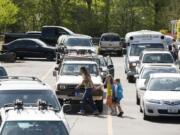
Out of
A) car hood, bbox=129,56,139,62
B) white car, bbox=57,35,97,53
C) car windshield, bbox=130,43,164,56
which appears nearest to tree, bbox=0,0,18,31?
white car, bbox=57,35,97,53

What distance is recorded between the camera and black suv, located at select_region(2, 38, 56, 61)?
159 feet

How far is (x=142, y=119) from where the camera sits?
72.8 ft

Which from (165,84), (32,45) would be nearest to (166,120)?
(165,84)

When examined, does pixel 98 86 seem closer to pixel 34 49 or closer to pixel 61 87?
pixel 61 87

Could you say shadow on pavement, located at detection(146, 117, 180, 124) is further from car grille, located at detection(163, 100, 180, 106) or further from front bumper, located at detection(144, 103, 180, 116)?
car grille, located at detection(163, 100, 180, 106)

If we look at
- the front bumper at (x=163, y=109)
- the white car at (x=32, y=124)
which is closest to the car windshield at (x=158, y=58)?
the front bumper at (x=163, y=109)

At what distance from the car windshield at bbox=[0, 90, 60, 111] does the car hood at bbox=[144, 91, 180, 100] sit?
6.97 metres

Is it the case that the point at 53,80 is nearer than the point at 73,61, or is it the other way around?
the point at 73,61

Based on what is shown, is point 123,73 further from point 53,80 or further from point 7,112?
point 7,112

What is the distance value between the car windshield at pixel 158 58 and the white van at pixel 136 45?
1.20m

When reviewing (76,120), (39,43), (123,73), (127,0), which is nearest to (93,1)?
(127,0)

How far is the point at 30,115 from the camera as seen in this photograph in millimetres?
12742

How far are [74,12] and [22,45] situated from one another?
81.9 ft

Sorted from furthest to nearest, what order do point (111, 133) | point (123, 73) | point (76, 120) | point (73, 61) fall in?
1. point (123, 73)
2. point (73, 61)
3. point (76, 120)
4. point (111, 133)
